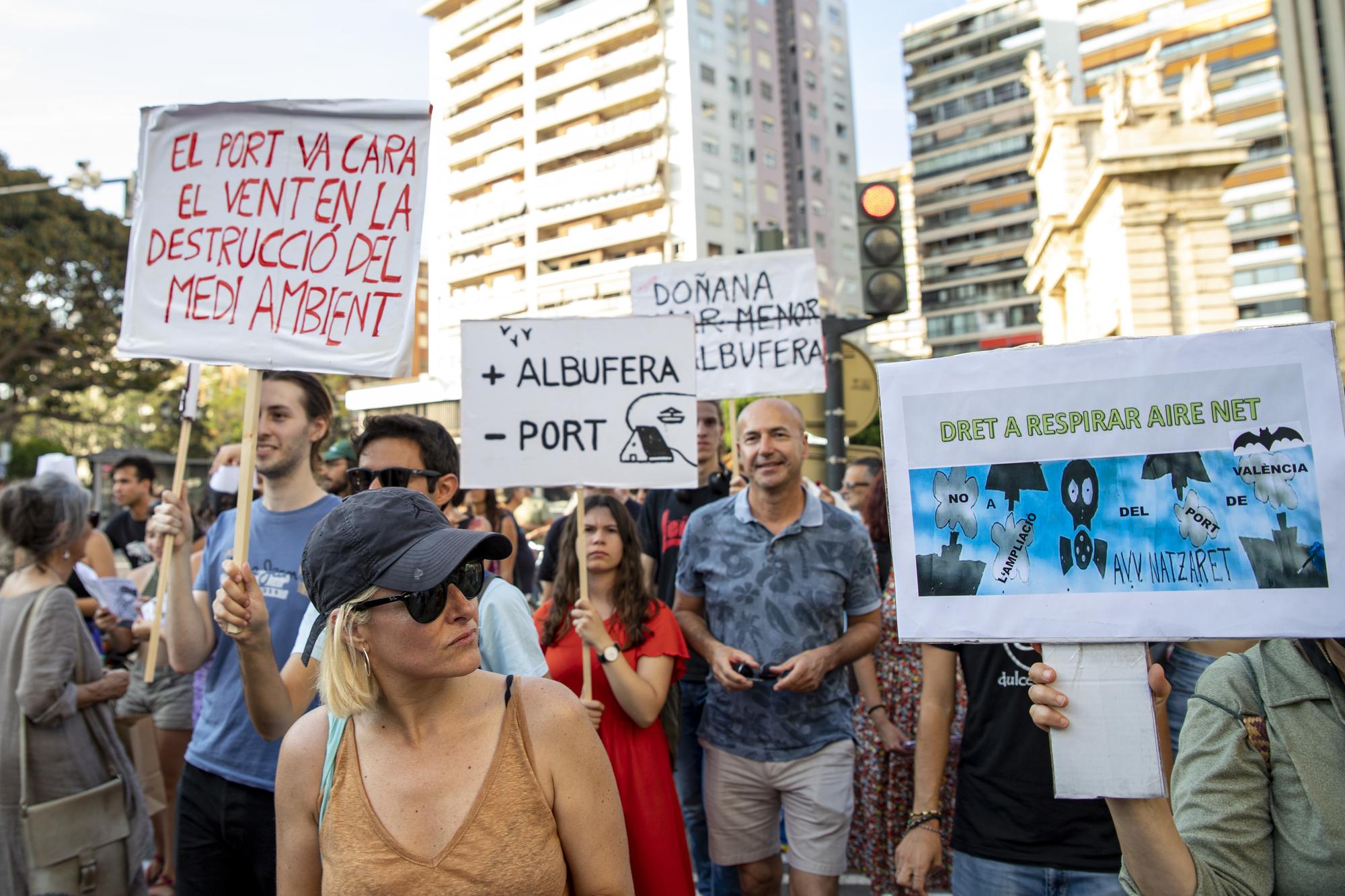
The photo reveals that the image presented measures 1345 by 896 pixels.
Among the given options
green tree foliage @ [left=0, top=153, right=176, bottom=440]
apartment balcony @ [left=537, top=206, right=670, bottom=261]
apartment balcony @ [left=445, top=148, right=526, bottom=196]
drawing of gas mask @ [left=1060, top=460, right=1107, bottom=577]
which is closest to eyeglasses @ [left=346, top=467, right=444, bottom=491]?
drawing of gas mask @ [left=1060, top=460, right=1107, bottom=577]

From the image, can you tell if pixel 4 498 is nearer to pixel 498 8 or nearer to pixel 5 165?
pixel 5 165

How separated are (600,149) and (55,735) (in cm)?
6255

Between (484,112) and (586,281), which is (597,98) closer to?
(484,112)

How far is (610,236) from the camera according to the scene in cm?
5934

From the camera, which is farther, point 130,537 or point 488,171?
point 488,171

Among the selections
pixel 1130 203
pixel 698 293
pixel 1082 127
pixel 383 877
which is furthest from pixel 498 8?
pixel 383 877

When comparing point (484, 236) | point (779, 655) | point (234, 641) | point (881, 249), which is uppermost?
point (484, 236)

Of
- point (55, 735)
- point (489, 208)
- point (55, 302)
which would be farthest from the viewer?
point (489, 208)

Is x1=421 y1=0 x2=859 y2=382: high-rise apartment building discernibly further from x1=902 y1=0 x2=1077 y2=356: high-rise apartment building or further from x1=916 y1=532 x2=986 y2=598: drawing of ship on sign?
x1=916 y1=532 x2=986 y2=598: drawing of ship on sign

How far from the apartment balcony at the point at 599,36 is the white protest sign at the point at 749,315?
59.8m

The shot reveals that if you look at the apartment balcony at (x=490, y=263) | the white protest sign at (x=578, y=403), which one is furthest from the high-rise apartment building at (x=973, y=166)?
the white protest sign at (x=578, y=403)

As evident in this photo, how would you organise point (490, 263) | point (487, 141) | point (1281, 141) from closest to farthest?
point (490, 263) < point (1281, 141) < point (487, 141)

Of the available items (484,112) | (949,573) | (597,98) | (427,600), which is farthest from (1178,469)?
(484,112)

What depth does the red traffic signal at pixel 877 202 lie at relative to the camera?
6934mm
